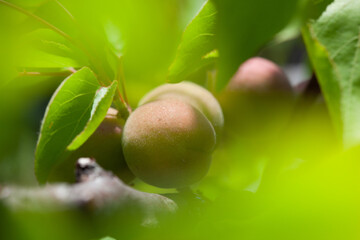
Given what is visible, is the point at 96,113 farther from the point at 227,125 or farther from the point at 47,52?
the point at 227,125

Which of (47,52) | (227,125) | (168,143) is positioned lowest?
(227,125)

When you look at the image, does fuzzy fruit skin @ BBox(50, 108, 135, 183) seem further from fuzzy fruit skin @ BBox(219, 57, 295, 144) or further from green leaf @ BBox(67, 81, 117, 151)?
fuzzy fruit skin @ BBox(219, 57, 295, 144)

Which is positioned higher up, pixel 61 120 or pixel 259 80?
pixel 61 120

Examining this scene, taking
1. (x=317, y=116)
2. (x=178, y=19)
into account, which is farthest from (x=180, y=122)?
(x=317, y=116)

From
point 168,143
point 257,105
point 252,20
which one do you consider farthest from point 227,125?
point 252,20

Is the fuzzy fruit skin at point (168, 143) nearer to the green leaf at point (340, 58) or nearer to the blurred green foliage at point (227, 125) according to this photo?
the blurred green foliage at point (227, 125)

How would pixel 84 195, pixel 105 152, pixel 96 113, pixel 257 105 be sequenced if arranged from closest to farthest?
pixel 84 195
pixel 96 113
pixel 105 152
pixel 257 105

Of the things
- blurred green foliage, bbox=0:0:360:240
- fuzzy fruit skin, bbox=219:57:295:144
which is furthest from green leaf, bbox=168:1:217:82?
fuzzy fruit skin, bbox=219:57:295:144
